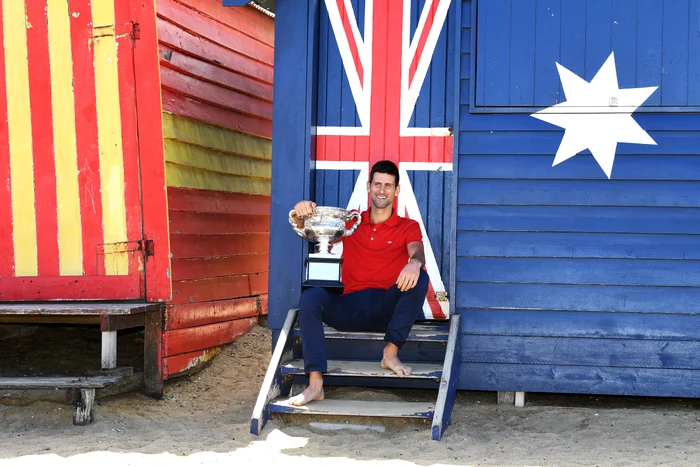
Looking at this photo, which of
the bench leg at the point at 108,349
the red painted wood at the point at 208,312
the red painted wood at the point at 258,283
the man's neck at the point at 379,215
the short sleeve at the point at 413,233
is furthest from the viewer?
the red painted wood at the point at 258,283

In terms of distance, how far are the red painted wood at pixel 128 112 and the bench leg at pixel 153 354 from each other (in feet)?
2.26

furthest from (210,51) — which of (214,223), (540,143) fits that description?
(540,143)

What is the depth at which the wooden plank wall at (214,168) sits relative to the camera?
6359 mm

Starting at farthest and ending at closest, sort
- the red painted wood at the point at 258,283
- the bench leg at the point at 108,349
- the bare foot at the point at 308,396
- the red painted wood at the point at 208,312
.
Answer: the red painted wood at the point at 258,283
the red painted wood at the point at 208,312
the bench leg at the point at 108,349
the bare foot at the point at 308,396

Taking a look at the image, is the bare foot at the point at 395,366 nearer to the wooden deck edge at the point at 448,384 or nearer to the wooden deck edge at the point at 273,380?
the wooden deck edge at the point at 448,384

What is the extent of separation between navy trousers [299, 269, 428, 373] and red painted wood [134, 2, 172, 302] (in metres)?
1.25

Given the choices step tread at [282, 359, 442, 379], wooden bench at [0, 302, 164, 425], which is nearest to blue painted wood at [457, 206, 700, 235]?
step tread at [282, 359, 442, 379]

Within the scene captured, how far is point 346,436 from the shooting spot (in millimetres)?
4965

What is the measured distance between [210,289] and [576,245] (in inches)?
111

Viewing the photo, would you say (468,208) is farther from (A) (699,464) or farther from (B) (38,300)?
(B) (38,300)

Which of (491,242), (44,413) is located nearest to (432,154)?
(491,242)

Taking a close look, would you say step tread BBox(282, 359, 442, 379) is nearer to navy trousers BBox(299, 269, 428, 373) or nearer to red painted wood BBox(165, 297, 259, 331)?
navy trousers BBox(299, 269, 428, 373)

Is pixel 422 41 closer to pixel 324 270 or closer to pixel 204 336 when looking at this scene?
pixel 324 270

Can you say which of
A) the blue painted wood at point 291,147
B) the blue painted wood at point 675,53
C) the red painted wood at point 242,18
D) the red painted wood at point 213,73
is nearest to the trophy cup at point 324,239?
the blue painted wood at point 291,147
